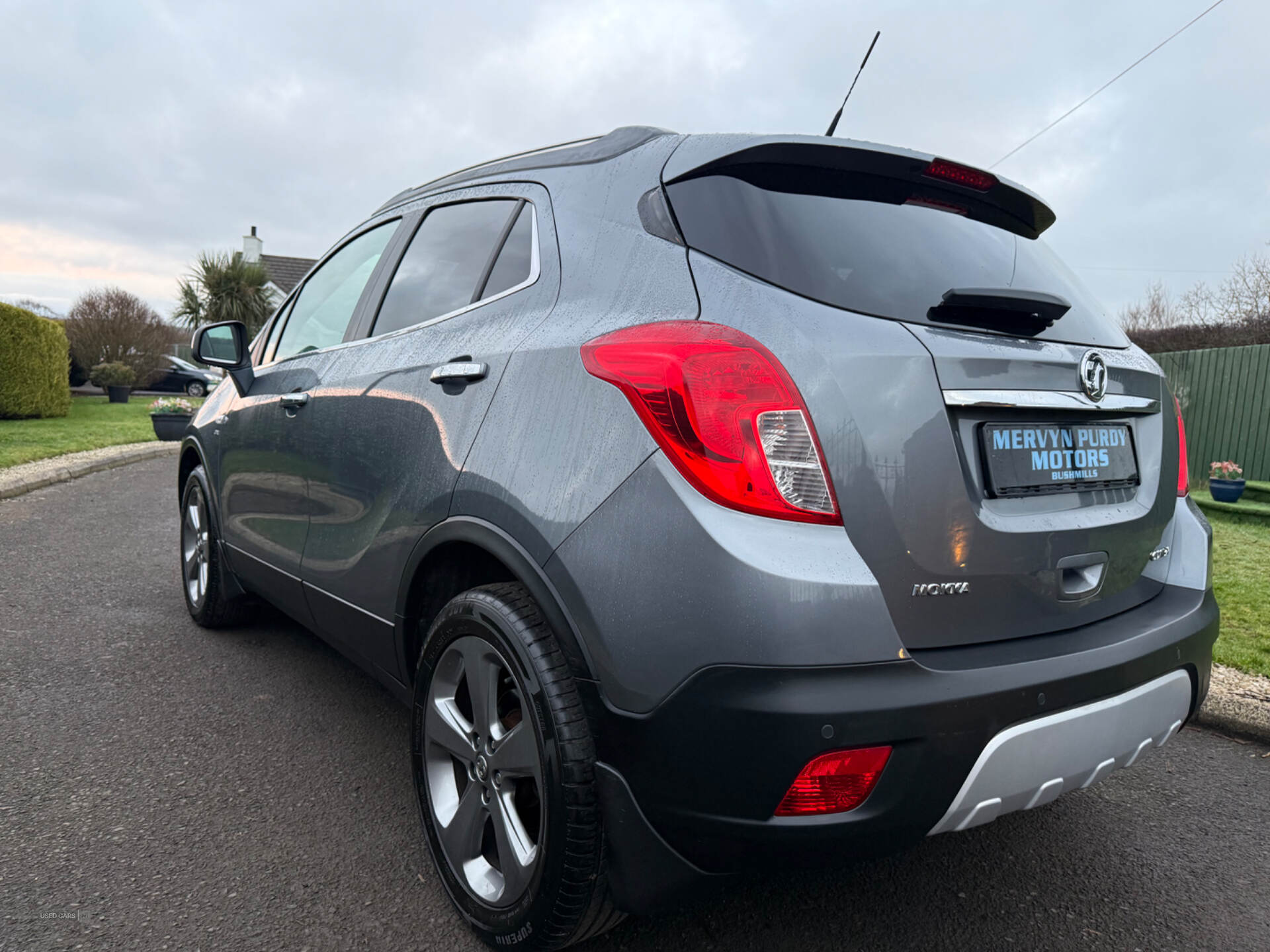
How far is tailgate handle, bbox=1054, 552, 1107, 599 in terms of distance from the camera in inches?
64.7

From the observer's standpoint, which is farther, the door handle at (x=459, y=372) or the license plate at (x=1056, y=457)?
the door handle at (x=459, y=372)

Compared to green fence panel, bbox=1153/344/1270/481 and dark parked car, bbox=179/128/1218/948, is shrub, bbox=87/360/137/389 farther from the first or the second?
dark parked car, bbox=179/128/1218/948

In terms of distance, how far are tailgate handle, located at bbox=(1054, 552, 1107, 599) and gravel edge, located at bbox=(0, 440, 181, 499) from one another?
29.5ft

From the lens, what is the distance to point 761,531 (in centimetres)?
141

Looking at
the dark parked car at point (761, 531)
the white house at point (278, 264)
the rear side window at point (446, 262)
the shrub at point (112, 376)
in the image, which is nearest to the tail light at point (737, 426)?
the dark parked car at point (761, 531)

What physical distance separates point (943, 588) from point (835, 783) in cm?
37

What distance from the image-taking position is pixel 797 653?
1357 millimetres

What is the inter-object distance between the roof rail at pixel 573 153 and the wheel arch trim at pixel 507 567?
91cm

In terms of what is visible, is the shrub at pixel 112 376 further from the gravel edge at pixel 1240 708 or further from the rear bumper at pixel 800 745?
the rear bumper at pixel 800 745

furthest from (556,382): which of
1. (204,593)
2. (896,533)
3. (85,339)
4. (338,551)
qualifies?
(85,339)

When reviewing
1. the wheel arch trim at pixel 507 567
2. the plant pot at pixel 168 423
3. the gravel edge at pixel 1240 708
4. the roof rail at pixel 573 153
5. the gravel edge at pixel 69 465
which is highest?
the roof rail at pixel 573 153

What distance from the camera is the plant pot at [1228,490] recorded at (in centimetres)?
929

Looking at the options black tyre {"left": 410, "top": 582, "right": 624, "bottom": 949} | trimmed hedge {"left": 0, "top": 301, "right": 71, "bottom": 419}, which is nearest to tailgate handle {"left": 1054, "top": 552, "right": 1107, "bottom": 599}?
black tyre {"left": 410, "top": 582, "right": 624, "bottom": 949}

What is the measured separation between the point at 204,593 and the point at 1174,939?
12.4 ft
